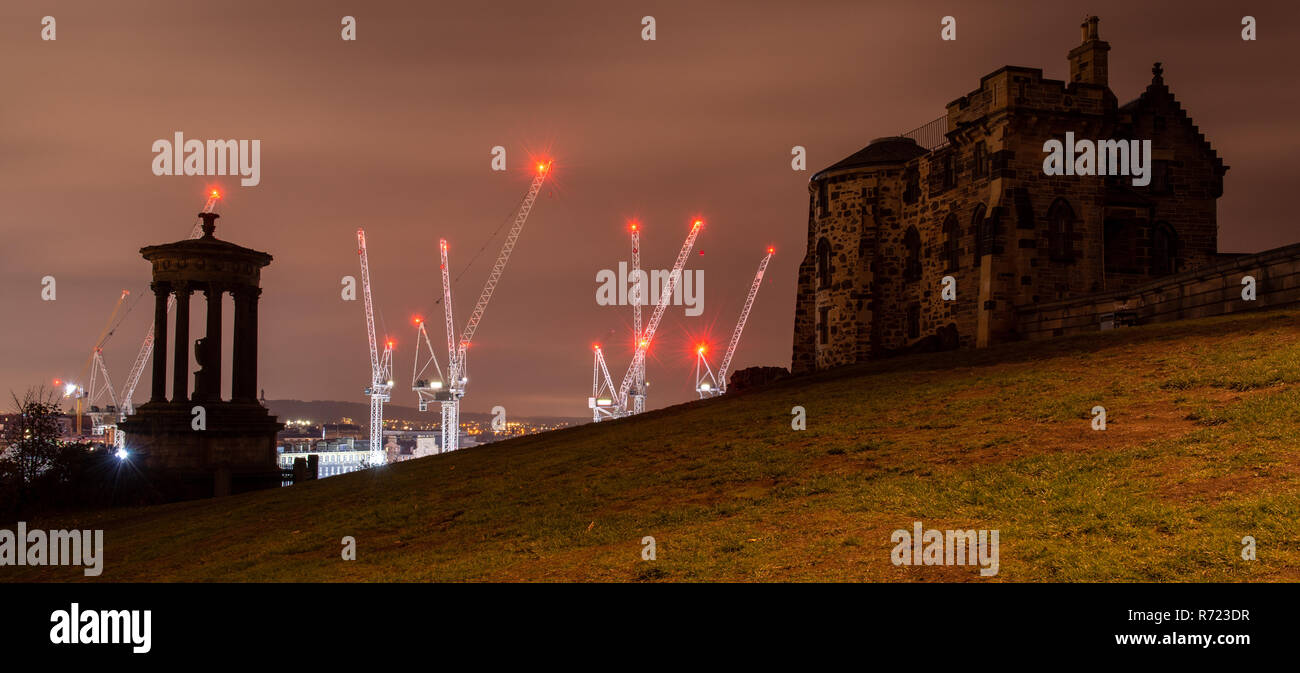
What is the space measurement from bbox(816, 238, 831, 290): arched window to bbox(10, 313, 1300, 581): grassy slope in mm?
24577

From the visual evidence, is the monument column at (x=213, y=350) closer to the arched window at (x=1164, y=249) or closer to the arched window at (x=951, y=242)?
the arched window at (x=951, y=242)

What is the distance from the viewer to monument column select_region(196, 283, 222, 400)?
48094 millimetres

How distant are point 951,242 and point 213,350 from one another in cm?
3649

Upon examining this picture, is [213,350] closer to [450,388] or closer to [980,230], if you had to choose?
[980,230]

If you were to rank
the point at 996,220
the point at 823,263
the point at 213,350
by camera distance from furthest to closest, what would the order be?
1. the point at 823,263
2. the point at 213,350
3. the point at 996,220

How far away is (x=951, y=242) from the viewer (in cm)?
4591

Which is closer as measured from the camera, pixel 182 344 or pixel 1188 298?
pixel 1188 298

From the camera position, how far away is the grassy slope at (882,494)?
11930 mm

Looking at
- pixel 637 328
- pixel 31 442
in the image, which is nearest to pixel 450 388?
pixel 637 328

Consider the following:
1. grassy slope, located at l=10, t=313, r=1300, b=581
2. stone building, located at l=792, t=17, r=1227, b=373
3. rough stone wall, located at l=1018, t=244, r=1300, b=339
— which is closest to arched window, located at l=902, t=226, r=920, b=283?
stone building, located at l=792, t=17, r=1227, b=373

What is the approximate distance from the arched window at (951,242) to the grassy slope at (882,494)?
52.7ft
